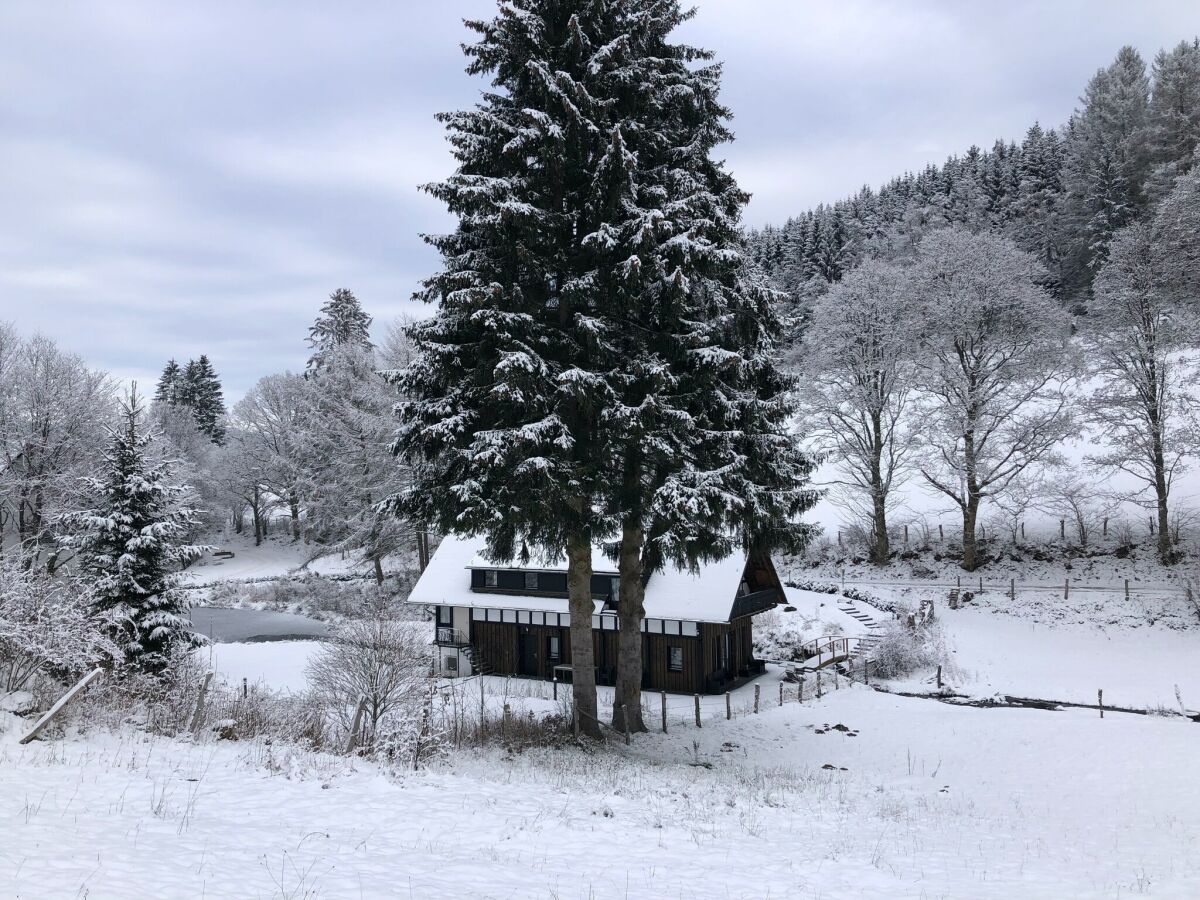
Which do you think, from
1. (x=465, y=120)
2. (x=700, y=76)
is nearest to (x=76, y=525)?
(x=465, y=120)

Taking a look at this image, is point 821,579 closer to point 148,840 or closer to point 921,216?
point 148,840

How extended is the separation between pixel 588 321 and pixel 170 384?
267ft

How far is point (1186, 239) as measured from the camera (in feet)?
98.0

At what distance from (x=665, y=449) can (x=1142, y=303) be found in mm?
26442

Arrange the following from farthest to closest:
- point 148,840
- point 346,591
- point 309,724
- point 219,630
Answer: point 346,591 < point 219,630 < point 309,724 < point 148,840

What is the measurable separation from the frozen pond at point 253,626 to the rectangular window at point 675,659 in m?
19.2

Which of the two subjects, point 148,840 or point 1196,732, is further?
point 1196,732

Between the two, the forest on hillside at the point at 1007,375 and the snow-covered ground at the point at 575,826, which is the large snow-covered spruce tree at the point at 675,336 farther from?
the forest on hillside at the point at 1007,375

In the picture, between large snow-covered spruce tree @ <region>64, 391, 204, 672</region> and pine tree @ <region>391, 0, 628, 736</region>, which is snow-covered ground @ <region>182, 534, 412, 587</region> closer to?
large snow-covered spruce tree @ <region>64, 391, 204, 672</region>

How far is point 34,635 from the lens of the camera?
12.0 metres

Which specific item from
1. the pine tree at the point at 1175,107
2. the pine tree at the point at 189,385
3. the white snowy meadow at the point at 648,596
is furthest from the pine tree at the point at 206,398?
the pine tree at the point at 1175,107

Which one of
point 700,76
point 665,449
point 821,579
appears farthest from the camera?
point 821,579

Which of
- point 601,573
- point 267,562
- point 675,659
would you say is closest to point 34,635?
point 601,573

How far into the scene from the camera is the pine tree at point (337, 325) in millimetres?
59844
